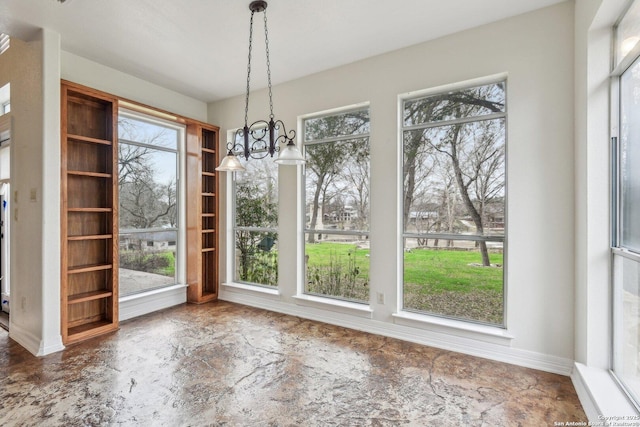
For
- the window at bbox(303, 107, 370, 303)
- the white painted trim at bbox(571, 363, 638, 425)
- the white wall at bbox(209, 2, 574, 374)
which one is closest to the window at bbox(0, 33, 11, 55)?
the window at bbox(303, 107, 370, 303)

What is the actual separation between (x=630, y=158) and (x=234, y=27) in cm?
333

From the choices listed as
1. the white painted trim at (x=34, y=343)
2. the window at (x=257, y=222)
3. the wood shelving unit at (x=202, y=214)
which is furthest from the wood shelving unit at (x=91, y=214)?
the window at (x=257, y=222)

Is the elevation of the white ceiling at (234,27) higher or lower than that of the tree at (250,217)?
higher

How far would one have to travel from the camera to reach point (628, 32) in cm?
201

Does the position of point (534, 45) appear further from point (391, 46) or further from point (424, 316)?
point (424, 316)

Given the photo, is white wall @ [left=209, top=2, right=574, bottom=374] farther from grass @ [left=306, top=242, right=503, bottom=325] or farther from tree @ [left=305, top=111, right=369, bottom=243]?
tree @ [left=305, top=111, right=369, bottom=243]

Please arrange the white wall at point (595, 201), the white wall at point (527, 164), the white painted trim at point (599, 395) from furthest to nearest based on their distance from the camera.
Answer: the white wall at point (527, 164), the white wall at point (595, 201), the white painted trim at point (599, 395)

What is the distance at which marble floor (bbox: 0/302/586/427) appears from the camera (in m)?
2.04

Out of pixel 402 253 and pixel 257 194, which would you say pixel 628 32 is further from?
pixel 257 194

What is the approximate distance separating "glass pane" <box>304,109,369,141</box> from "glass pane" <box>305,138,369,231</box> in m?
0.12

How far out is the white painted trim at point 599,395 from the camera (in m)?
1.83

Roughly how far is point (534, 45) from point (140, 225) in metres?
4.90

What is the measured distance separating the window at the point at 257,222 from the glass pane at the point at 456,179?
1964 mm

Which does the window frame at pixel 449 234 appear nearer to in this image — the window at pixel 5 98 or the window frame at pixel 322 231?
the window frame at pixel 322 231
